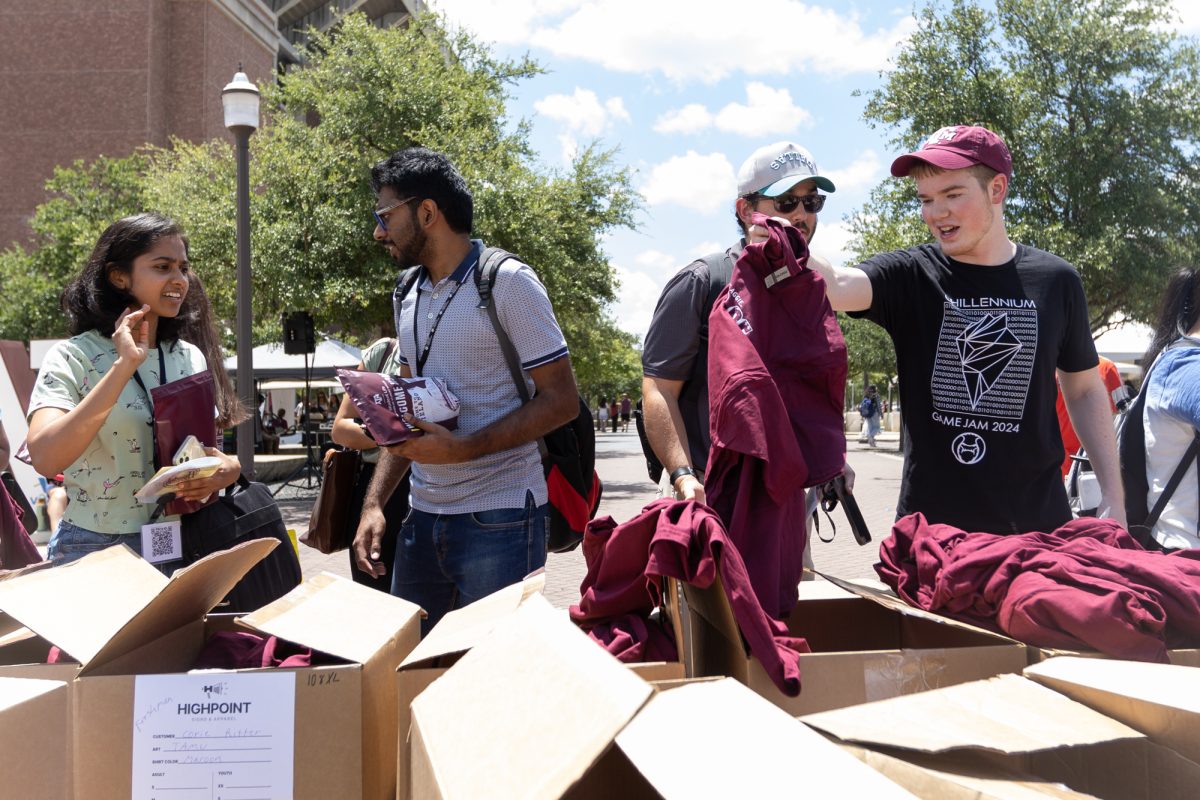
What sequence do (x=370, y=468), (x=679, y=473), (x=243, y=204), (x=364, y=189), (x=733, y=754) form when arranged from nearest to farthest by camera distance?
(x=733, y=754), (x=679, y=473), (x=370, y=468), (x=243, y=204), (x=364, y=189)

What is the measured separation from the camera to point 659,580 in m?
→ 1.74

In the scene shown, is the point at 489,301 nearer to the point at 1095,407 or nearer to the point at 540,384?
the point at 540,384

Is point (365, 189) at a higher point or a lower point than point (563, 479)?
higher

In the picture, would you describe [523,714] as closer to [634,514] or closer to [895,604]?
[895,604]

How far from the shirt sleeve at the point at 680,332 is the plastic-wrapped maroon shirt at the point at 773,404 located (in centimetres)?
54

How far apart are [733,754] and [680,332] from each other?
1.79m

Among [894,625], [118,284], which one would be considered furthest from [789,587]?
[118,284]

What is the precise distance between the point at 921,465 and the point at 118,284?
95.5 inches

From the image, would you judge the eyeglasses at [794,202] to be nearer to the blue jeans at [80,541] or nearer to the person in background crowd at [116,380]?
the person in background crowd at [116,380]

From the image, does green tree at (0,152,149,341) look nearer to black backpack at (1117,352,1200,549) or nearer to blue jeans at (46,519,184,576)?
blue jeans at (46,519,184,576)

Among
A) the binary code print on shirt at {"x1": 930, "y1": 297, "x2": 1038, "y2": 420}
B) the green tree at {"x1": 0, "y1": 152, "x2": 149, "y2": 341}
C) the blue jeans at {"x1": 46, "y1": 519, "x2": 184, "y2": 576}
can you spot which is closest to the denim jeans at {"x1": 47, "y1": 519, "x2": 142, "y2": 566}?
the blue jeans at {"x1": 46, "y1": 519, "x2": 184, "y2": 576}

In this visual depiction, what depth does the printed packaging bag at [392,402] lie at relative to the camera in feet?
8.25

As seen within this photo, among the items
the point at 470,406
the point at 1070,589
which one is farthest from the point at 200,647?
the point at 1070,589

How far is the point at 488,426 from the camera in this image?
8.79 ft
